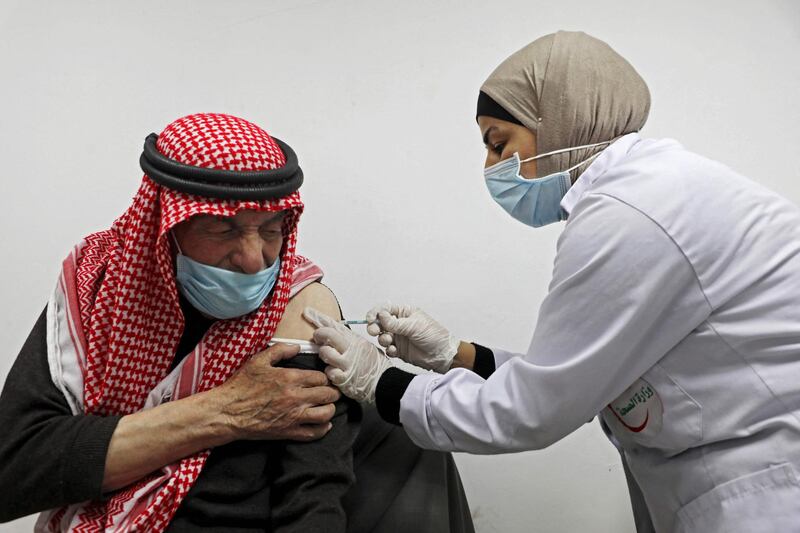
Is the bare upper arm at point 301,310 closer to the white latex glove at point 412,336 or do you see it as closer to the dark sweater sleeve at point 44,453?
the white latex glove at point 412,336

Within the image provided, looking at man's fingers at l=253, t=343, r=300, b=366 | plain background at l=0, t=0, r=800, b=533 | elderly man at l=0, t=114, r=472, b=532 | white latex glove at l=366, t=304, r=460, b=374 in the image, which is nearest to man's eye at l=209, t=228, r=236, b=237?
elderly man at l=0, t=114, r=472, b=532

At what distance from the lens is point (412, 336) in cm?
174

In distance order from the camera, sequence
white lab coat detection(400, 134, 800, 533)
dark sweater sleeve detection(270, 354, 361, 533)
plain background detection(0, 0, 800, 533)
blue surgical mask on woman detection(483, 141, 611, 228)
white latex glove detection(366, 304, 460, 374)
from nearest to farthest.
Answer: white lab coat detection(400, 134, 800, 533), dark sweater sleeve detection(270, 354, 361, 533), blue surgical mask on woman detection(483, 141, 611, 228), white latex glove detection(366, 304, 460, 374), plain background detection(0, 0, 800, 533)

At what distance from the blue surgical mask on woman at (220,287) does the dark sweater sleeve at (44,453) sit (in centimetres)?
29

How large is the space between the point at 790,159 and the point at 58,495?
225cm

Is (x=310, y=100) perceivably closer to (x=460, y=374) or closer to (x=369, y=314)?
(x=369, y=314)

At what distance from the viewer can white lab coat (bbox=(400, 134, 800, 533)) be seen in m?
1.17

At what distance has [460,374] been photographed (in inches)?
56.7

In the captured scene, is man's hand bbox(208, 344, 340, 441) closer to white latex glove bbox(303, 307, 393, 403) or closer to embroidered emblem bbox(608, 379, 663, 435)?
white latex glove bbox(303, 307, 393, 403)

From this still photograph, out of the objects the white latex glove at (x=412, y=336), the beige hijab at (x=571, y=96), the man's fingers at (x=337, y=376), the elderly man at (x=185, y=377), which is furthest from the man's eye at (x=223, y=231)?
the beige hijab at (x=571, y=96)

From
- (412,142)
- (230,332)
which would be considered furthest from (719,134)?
(230,332)

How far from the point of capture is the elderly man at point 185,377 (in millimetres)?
1262

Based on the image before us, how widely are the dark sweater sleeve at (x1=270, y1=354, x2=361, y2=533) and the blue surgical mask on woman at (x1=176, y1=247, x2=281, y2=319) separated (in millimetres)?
186

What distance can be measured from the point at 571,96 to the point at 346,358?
743 millimetres
